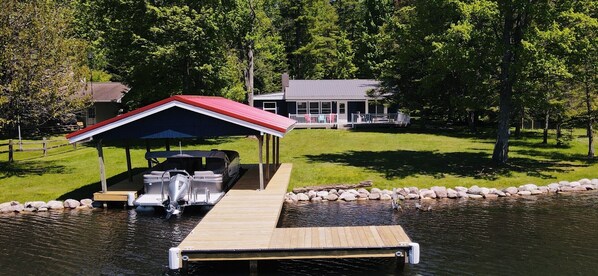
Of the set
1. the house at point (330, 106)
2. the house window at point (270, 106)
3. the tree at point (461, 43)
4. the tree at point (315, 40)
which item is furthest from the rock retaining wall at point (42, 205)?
the tree at point (315, 40)

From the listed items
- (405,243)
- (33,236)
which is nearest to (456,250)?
(405,243)

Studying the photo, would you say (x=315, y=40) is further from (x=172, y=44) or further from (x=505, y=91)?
(x=505, y=91)

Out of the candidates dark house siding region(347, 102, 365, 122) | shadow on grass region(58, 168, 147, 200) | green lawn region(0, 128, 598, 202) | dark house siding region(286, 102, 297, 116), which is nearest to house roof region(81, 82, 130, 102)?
green lawn region(0, 128, 598, 202)

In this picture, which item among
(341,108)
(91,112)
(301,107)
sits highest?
(301,107)

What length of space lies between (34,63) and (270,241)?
18007 millimetres

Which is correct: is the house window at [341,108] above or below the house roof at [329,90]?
below

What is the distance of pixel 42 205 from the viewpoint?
19.9 metres

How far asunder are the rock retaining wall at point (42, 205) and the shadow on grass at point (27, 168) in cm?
628

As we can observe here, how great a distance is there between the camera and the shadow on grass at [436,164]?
82.0 ft

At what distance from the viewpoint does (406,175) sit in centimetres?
2453

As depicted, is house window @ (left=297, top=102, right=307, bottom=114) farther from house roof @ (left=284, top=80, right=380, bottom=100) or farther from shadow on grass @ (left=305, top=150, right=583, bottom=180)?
shadow on grass @ (left=305, top=150, right=583, bottom=180)

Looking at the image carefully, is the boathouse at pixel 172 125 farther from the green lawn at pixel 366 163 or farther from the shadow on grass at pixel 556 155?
the shadow on grass at pixel 556 155

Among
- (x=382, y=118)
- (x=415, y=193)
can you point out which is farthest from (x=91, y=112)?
(x=415, y=193)

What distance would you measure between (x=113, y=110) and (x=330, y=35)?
1303 inches
